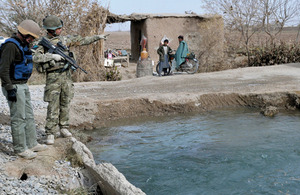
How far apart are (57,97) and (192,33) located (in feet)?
39.8

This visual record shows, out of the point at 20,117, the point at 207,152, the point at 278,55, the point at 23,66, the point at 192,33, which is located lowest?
the point at 207,152

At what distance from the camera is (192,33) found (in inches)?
645

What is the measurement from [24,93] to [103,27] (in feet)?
31.3

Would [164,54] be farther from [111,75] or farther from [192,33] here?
[192,33]

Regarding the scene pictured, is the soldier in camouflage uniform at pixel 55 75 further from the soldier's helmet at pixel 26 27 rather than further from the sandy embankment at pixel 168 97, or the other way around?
the sandy embankment at pixel 168 97

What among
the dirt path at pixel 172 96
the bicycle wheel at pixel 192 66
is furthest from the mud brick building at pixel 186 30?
the dirt path at pixel 172 96

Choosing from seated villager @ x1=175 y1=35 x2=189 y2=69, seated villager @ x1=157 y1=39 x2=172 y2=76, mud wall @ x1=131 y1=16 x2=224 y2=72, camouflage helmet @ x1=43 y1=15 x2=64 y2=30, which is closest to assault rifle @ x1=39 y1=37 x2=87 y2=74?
camouflage helmet @ x1=43 y1=15 x2=64 y2=30

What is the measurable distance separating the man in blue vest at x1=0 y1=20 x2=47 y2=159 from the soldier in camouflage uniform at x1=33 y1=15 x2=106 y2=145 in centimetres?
55

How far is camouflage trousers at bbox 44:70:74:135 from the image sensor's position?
195 inches

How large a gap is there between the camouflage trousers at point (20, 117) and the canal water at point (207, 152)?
1.67 meters

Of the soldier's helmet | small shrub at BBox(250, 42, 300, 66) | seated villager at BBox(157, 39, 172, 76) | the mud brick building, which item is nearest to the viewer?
the soldier's helmet

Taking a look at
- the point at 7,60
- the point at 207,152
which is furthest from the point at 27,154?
the point at 207,152

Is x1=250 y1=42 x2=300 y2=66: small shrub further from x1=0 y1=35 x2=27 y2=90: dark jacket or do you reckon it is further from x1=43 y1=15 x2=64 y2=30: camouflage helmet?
x1=0 y1=35 x2=27 y2=90: dark jacket

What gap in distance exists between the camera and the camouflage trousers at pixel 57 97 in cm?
496
